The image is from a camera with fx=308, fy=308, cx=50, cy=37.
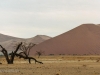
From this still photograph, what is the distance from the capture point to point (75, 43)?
7028 inches

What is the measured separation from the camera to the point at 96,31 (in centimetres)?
19938

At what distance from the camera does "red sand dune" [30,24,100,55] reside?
170750mm

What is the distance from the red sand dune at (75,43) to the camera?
171m

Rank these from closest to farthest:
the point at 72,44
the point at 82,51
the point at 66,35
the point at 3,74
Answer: the point at 3,74 < the point at 82,51 < the point at 72,44 < the point at 66,35

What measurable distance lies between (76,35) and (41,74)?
170 metres

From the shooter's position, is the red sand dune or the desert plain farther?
the red sand dune

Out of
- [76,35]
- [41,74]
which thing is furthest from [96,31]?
[41,74]

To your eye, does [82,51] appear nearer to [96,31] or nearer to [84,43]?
[84,43]

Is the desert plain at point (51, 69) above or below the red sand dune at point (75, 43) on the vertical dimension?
below

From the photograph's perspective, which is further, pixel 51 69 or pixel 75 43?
pixel 75 43

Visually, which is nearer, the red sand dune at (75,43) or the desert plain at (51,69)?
the desert plain at (51,69)

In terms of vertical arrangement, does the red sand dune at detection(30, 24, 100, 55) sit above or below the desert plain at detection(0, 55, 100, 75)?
above

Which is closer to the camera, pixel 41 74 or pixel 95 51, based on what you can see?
pixel 41 74

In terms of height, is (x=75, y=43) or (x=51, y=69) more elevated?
(x=75, y=43)
